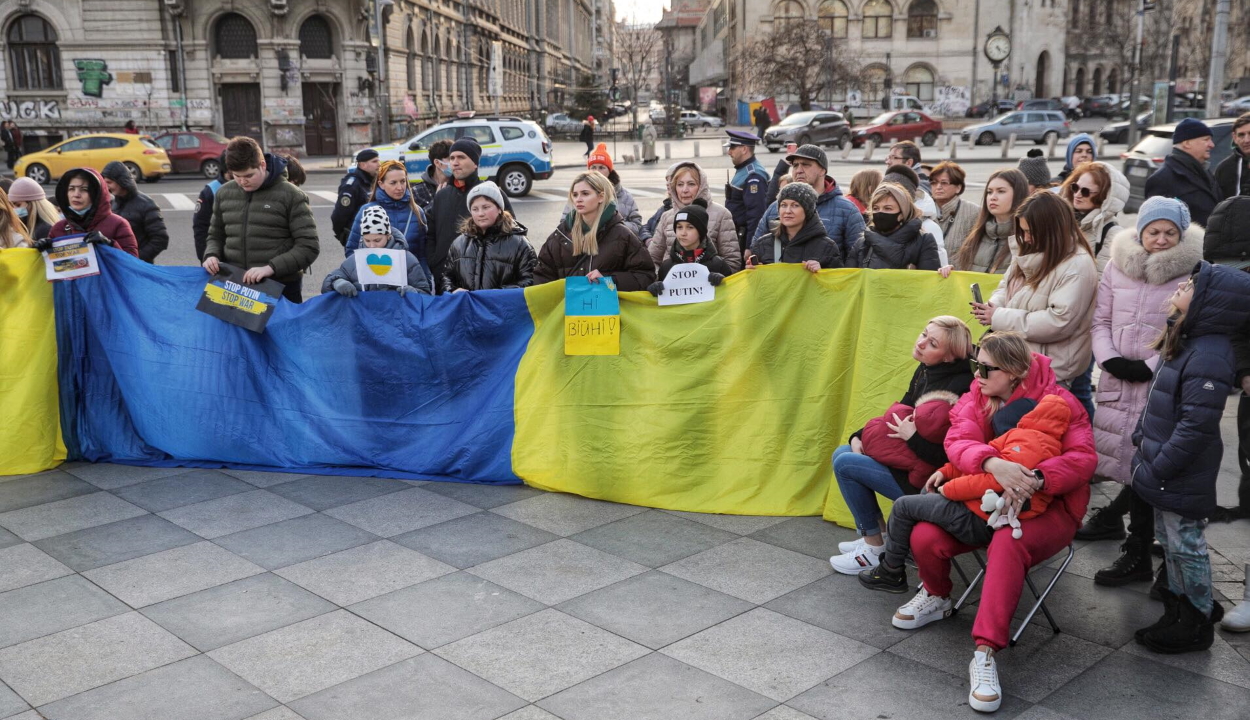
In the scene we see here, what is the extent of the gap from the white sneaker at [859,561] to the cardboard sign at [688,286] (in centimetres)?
176

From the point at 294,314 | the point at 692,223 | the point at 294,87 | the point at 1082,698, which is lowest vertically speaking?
the point at 1082,698

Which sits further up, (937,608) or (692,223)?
(692,223)

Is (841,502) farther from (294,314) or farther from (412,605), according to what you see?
(294,314)

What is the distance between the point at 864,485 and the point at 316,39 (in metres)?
39.5

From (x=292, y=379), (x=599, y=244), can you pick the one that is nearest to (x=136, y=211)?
(x=292, y=379)

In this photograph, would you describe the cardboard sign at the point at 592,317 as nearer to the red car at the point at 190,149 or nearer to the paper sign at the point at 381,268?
the paper sign at the point at 381,268

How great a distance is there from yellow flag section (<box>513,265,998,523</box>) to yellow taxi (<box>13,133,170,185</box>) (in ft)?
91.5

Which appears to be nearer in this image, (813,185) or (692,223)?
(692,223)

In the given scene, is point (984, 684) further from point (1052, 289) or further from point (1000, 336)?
point (1052, 289)

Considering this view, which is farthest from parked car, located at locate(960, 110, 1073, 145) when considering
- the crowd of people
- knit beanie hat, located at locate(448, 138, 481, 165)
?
the crowd of people

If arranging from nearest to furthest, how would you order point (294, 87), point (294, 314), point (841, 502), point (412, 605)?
point (412, 605), point (841, 502), point (294, 314), point (294, 87)

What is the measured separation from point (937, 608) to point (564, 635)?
1.66 metres

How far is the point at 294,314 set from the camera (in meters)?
7.30

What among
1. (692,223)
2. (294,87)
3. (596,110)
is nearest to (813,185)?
(692,223)
